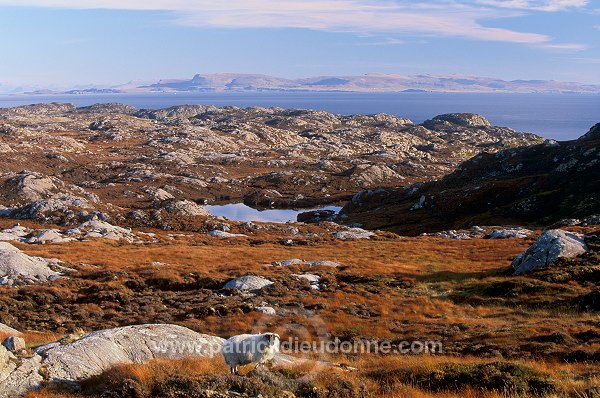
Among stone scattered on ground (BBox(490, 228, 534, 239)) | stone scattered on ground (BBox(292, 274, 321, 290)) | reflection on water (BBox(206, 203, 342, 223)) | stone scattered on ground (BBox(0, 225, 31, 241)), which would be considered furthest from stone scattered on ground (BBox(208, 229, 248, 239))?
reflection on water (BBox(206, 203, 342, 223))

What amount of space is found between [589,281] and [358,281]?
16328mm

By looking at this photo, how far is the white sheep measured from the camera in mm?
12250

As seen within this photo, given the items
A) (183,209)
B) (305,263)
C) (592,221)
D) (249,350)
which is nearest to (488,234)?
(592,221)

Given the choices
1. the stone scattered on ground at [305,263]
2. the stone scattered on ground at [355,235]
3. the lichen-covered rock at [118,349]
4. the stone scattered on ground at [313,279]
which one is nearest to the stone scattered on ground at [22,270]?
the stone scattered on ground at [305,263]

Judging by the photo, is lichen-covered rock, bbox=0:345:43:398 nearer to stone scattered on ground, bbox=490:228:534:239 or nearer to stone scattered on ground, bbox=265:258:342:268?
stone scattered on ground, bbox=265:258:342:268

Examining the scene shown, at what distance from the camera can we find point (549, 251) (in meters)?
34.3

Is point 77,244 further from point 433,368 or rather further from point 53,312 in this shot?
point 433,368

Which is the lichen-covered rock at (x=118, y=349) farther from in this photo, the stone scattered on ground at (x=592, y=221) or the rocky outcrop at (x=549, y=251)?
the stone scattered on ground at (x=592, y=221)

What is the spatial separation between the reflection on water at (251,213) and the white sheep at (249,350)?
101967 mm

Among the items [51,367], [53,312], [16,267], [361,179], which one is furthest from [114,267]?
[361,179]

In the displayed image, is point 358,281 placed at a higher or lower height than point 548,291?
lower

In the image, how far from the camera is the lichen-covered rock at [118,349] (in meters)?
12.3

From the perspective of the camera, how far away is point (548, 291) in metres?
29.0

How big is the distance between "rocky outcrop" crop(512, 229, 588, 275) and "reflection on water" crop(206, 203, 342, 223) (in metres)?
82.5
